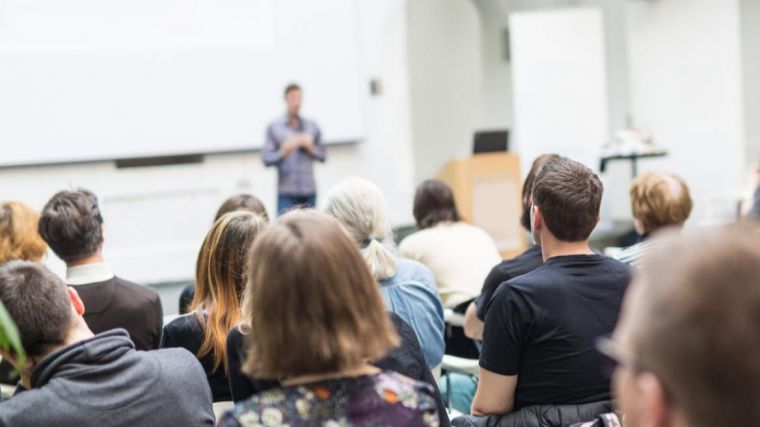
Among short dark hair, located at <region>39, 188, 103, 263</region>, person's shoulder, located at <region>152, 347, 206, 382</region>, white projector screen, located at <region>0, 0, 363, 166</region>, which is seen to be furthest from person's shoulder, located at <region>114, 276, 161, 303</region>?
white projector screen, located at <region>0, 0, 363, 166</region>

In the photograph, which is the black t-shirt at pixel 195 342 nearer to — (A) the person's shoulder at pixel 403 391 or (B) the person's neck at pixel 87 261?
(B) the person's neck at pixel 87 261

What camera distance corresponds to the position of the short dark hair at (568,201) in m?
2.29

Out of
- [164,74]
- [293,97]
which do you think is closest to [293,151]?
[293,97]

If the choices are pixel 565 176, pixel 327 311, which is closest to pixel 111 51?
pixel 565 176

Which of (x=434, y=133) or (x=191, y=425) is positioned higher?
(x=434, y=133)

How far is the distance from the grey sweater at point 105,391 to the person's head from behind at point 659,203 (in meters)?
2.10

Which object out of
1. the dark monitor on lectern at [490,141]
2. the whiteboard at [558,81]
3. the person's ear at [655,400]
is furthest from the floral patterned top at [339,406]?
the whiteboard at [558,81]

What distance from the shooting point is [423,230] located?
400 cm

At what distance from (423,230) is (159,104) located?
14.2 ft

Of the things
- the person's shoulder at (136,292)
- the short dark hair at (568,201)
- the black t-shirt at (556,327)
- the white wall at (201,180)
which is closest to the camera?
the black t-shirt at (556,327)

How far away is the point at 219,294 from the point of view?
244 centimetres

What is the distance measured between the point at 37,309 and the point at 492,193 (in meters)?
5.73

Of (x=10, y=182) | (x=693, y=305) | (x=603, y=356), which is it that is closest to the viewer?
(x=693, y=305)

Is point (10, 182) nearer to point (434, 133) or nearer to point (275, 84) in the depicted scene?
point (275, 84)
